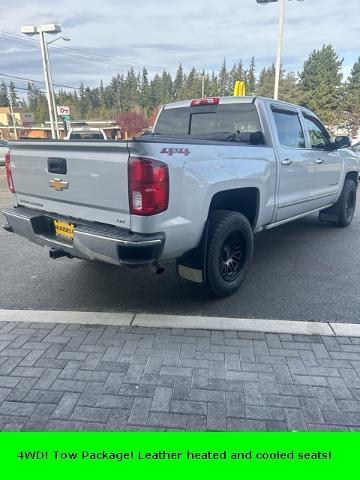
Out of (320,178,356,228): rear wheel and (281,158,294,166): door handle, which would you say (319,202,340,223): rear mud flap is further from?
(281,158,294,166): door handle

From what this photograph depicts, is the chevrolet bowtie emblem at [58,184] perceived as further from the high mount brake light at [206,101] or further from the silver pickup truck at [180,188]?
the high mount brake light at [206,101]

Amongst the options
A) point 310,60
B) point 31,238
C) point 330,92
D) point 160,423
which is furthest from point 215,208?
point 310,60

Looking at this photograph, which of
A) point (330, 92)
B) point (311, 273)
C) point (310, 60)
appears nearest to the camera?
point (311, 273)

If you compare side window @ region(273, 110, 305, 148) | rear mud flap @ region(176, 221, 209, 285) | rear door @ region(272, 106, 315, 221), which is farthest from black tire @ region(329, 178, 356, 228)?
rear mud flap @ region(176, 221, 209, 285)

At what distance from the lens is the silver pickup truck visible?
2.71 m

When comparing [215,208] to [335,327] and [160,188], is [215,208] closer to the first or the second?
[160,188]

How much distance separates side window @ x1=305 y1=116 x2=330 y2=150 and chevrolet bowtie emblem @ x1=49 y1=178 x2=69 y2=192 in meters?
3.69

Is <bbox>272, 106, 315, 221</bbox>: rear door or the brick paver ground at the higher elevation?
<bbox>272, 106, 315, 221</bbox>: rear door

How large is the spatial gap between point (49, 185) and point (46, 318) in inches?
50.4

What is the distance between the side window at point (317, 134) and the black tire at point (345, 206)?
121 cm

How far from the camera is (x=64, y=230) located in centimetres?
325

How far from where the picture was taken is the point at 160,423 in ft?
7.04

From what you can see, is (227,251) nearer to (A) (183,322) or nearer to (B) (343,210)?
(A) (183,322)
